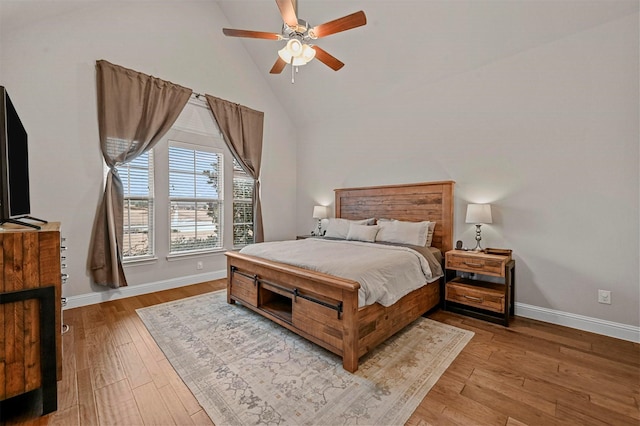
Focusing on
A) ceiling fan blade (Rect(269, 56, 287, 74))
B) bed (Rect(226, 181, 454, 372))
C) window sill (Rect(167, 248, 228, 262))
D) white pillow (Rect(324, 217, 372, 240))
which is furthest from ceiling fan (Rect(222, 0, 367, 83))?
window sill (Rect(167, 248, 228, 262))

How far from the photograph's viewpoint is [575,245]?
2.71 meters

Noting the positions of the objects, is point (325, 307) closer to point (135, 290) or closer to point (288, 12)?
point (288, 12)

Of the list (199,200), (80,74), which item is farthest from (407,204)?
(80,74)

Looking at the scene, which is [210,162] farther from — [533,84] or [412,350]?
[533,84]

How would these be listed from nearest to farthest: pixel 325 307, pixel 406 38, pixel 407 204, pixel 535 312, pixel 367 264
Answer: pixel 325 307, pixel 367 264, pixel 535 312, pixel 406 38, pixel 407 204

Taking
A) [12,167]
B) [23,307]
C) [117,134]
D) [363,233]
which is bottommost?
[23,307]

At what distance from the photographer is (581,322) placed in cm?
267

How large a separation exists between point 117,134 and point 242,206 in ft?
6.73

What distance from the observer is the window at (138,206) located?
3611mm

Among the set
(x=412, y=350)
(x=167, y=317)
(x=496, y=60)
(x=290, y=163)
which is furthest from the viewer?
(x=290, y=163)

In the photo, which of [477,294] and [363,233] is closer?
[477,294]

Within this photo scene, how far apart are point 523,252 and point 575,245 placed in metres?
0.44

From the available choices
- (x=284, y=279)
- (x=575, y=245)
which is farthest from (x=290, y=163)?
(x=575, y=245)

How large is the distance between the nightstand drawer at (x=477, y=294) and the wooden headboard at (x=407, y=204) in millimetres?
556
